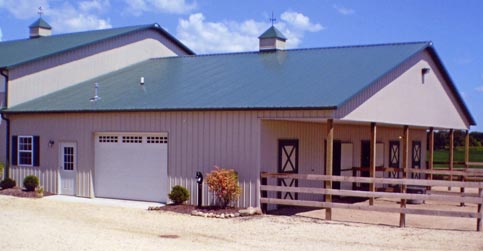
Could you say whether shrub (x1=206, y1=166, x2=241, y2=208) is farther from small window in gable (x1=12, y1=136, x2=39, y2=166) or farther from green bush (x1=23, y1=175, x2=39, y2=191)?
small window in gable (x1=12, y1=136, x2=39, y2=166)

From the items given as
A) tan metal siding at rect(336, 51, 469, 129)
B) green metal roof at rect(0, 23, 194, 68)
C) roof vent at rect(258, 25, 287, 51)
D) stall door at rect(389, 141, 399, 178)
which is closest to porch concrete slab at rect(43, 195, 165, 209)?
green metal roof at rect(0, 23, 194, 68)

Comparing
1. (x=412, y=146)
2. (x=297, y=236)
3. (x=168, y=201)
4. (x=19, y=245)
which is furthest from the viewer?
(x=412, y=146)

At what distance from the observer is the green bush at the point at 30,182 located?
2131cm

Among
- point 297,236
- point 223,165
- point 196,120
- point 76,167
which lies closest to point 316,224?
point 297,236

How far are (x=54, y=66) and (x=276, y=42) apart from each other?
335 inches

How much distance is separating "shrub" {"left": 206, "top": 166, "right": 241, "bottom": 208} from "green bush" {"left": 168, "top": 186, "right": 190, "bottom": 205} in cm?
130

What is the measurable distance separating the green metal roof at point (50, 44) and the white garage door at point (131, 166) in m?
5.48

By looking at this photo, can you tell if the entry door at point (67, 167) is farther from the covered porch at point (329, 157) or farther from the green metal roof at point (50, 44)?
the covered porch at point (329, 157)

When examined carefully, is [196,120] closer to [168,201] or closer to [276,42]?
[168,201]

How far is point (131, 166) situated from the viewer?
786 inches

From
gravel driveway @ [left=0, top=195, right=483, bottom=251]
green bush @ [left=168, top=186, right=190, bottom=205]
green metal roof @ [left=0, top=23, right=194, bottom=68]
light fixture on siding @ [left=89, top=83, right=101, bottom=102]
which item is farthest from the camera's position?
green metal roof @ [left=0, top=23, right=194, bottom=68]

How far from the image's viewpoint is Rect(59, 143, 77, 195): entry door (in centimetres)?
2111

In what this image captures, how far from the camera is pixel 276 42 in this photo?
23.6 metres

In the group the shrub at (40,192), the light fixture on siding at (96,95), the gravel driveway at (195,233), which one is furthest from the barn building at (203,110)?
the gravel driveway at (195,233)
